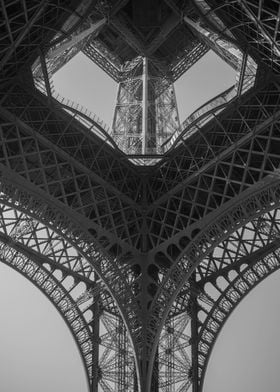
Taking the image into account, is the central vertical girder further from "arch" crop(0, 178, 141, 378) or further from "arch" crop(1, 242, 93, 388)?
"arch" crop(1, 242, 93, 388)

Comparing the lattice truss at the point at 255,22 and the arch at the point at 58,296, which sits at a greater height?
the lattice truss at the point at 255,22

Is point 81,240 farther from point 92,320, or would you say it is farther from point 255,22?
point 255,22

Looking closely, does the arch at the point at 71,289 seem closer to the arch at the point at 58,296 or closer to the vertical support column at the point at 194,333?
the arch at the point at 58,296

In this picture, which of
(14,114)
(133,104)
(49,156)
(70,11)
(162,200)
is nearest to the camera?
(70,11)

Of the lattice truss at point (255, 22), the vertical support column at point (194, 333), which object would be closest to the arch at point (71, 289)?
the vertical support column at point (194, 333)

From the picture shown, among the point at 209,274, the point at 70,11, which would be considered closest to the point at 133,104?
the point at 209,274

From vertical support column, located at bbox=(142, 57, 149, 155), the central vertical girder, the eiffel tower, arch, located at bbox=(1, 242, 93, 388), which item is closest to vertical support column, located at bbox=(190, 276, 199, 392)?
the eiffel tower

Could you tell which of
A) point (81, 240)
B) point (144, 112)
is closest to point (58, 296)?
point (81, 240)

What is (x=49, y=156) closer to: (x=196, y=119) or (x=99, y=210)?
(x=99, y=210)

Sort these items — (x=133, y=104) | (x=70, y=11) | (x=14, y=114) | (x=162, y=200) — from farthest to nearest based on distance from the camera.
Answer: (x=133, y=104) → (x=162, y=200) → (x=14, y=114) → (x=70, y=11)
